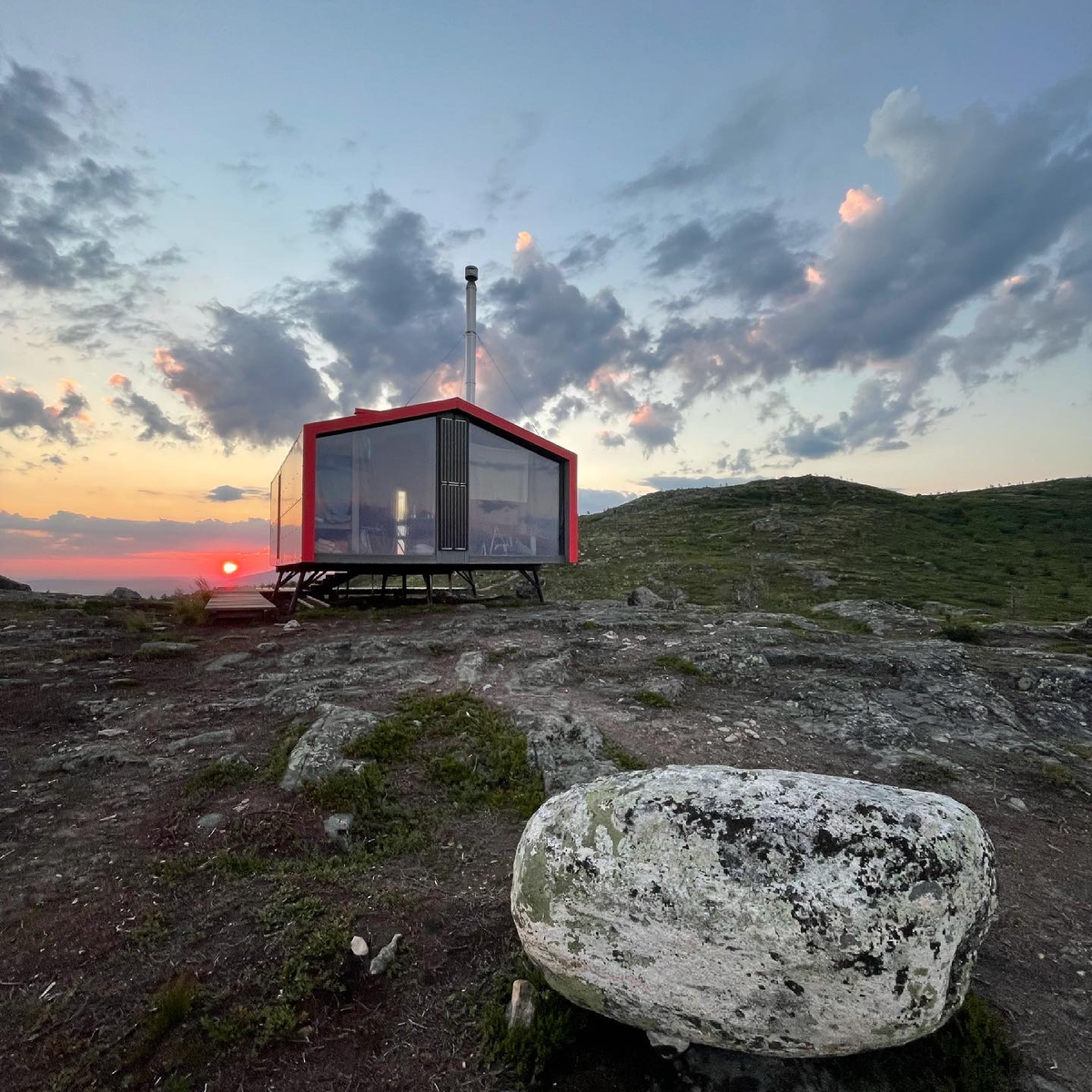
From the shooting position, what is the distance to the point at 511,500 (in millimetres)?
23094

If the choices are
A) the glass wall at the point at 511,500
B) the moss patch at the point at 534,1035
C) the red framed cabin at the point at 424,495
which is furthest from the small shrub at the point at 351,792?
the glass wall at the point at 511,500

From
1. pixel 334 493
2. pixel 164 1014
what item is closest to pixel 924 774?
pixel 164 1014

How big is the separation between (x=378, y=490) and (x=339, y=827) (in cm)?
1530

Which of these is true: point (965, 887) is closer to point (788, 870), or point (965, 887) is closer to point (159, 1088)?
point (788, 870)

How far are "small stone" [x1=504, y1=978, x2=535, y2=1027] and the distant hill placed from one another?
80.5 feet

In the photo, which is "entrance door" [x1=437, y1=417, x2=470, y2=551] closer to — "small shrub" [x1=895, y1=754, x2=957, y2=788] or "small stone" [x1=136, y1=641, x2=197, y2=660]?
"small stone" [x1=136, y1=641, x2=197, y2=660]

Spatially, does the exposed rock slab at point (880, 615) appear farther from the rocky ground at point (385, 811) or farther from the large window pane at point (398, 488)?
the large window pane at point (398, 488)

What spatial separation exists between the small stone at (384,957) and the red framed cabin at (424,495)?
51.9ft

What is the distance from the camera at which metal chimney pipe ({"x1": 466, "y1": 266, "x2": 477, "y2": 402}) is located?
27.7 m

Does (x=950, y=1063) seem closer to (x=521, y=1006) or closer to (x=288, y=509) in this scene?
(x=521, y=1006)

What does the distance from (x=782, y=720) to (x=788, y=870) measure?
23.7ft

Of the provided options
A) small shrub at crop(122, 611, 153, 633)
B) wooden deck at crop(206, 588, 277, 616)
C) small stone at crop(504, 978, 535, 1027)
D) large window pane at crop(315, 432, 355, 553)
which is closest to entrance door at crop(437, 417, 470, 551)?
large window pane at crop(315, 432, 355, 553)

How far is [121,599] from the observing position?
2511 centimetres

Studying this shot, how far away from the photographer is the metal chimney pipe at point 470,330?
1089 inches
